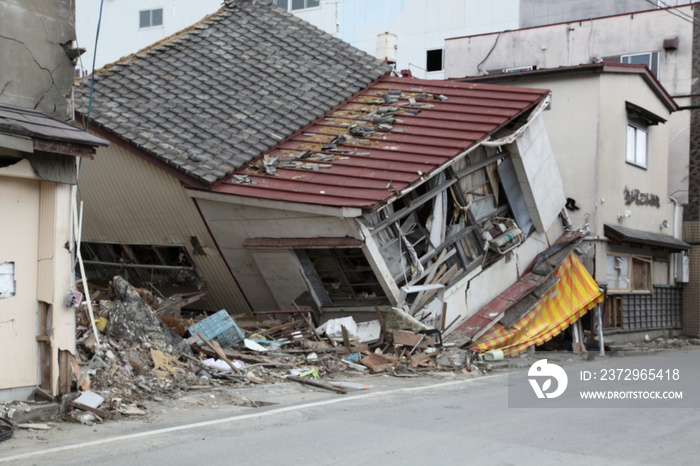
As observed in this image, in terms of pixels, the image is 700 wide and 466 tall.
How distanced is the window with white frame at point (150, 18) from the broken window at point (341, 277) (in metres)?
31.7

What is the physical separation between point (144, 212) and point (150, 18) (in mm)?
30694

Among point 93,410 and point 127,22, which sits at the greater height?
point 127,22

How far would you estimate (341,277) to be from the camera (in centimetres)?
1557

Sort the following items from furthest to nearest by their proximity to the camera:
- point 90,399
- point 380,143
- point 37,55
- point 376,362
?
point 380,143 < point 376,362 < point 37,55 < point 90,399

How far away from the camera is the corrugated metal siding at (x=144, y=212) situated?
1503 cm

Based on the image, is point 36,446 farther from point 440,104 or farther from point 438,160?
point 440,104

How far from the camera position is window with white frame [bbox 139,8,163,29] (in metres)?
43.2

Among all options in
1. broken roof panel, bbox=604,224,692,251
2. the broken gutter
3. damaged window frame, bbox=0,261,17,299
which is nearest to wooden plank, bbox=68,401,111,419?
damaged window frame, bbox=0,261,17,299

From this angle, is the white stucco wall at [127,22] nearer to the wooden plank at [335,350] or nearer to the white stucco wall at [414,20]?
the white stucco wall at [414,20]

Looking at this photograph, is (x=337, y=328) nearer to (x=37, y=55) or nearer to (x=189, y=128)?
(x=189, y=128)

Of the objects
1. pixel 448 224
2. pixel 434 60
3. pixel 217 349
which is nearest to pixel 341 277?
pixel 448 224

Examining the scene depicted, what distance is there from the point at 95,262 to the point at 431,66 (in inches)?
906

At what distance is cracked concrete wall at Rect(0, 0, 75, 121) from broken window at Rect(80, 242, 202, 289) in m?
6.43

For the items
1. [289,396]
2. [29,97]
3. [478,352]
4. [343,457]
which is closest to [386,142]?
[478,352]
